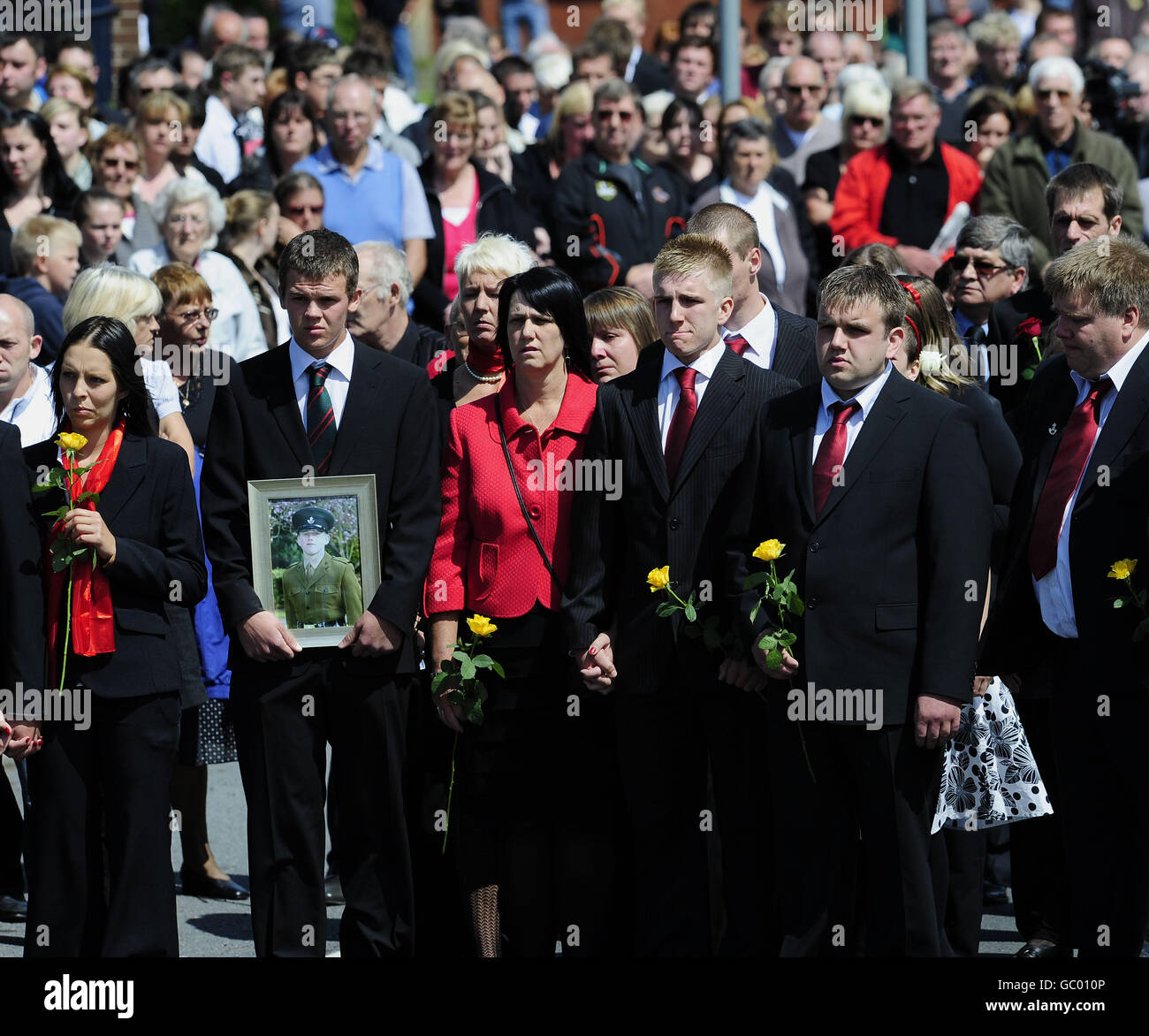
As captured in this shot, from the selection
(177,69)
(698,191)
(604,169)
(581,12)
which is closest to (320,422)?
(604,169)

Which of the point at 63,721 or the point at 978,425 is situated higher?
the point at 978,425

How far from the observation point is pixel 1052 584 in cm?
590

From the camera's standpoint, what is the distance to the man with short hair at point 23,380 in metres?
7.07

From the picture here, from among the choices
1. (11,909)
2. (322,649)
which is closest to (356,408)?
(322,649)

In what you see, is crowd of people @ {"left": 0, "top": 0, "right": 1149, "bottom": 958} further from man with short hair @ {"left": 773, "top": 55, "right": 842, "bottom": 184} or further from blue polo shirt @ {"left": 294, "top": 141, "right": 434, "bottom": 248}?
man with short hair @ {"left": 773, "top": 55, "right": 842, "bottom": 184}

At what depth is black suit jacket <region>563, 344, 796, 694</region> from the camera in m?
6.13

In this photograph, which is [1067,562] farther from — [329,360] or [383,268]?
[383,268]

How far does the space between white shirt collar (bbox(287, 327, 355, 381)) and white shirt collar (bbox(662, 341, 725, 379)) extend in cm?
109

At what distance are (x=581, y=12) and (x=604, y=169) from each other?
1766cm

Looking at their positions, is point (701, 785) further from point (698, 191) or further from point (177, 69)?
point (177, 69)

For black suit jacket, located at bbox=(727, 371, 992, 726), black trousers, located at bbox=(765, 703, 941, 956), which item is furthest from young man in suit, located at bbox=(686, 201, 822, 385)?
black trousers, located at bbox=(765, 703, 941, 956)

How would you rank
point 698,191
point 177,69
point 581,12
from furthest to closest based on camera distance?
point 581,12
point 177,69
point 698,191

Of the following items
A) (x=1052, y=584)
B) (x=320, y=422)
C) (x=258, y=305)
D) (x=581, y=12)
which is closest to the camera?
(x=1052, y=584)

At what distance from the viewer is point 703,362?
6277 mm
